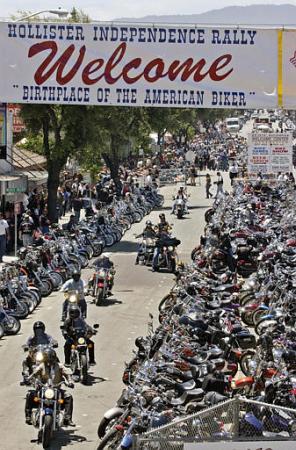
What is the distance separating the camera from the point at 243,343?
63.3 feet

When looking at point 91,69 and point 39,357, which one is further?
point 91,69

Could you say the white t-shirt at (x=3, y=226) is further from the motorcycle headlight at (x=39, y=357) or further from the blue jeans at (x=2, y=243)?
the motorcycle headlight at (x=39, y=357)

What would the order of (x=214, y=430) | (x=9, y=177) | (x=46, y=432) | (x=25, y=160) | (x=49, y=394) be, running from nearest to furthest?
(x=214, y=430) < (x=46, y=432) < (x=49, y=394) < (x=9, y=177) < (x=25, y=160)

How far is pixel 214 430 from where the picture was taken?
11625 millimetres

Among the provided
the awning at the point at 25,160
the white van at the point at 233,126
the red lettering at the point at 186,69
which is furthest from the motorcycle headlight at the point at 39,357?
the white van at the point at 233,126

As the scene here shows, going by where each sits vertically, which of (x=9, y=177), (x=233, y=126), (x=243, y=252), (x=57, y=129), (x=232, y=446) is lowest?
(x=232, y=446)

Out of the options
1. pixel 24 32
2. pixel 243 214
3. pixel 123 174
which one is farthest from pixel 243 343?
pixel 123 174

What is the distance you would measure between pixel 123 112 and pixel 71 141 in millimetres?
5776

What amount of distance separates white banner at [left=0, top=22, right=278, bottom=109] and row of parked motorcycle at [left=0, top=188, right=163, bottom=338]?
7.27 meters

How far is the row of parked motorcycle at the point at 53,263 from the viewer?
24.0 metres

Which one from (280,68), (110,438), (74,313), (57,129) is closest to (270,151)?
(57,129)

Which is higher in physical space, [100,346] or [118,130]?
[118,130]

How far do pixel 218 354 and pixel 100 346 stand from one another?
535 cm

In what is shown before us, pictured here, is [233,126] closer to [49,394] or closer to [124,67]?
[124,67]
